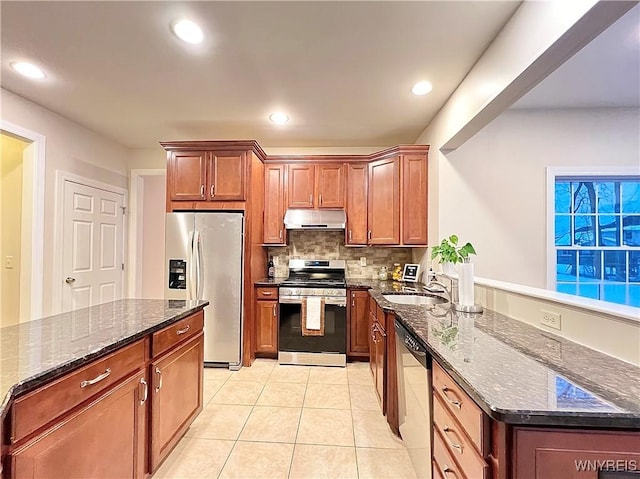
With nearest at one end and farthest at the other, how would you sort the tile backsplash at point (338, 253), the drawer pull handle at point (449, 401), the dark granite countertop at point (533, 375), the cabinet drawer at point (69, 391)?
the dark granite countertop at point (533, 375)
the cabinet drawer at point (69, 391)
the drawer pull handle at point (449, 401)
the tile backsplash at point (338, 253)

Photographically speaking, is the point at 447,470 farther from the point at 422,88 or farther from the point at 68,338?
the point at 422,88

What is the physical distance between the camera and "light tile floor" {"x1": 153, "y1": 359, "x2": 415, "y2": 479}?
6.11 feet

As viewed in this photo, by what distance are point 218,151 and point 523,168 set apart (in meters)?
3.12

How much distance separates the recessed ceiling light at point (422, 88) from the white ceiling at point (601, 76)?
0.89 metres

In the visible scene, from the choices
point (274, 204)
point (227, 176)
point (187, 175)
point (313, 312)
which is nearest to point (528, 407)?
point (313, 312)

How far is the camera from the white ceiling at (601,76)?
1995 mm

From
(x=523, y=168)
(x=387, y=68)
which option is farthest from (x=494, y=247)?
(x=387, y=68)

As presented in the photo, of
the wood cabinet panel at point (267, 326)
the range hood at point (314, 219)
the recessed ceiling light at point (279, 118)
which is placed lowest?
the wood cabinet panel at point (267, 326)

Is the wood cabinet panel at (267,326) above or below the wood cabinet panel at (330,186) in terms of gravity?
below

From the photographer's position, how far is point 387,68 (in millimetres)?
2387

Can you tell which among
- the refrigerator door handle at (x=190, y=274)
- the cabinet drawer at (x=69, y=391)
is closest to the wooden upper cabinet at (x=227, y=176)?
the refrigerator door handle at (x=190, y=274)

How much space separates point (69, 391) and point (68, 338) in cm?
35

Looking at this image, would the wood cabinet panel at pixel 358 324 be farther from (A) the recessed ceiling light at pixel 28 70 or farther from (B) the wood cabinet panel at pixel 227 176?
(A) the recessed ceiling light at pixel 28 70

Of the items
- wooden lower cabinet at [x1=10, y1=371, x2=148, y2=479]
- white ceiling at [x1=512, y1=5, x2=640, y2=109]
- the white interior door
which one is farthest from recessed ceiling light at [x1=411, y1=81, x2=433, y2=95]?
the white interior door
